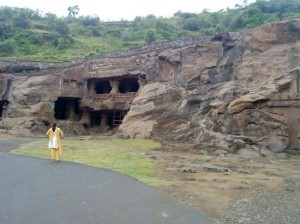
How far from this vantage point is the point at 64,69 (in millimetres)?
28062

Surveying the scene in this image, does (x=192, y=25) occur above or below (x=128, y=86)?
above

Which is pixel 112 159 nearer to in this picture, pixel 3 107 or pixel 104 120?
pixel 104 120

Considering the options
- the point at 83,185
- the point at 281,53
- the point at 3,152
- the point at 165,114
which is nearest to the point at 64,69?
the point at 165,114

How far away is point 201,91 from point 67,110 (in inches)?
525

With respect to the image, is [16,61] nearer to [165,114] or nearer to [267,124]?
[165,114]

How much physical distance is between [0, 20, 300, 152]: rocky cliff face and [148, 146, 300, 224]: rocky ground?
306cm

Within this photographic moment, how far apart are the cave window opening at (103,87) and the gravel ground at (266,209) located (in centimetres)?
2299

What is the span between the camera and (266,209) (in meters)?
7.70

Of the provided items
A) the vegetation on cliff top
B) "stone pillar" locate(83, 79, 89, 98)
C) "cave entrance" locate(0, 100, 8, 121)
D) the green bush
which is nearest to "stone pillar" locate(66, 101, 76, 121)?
"stone pillar" locate(83, 79, 89, 98)

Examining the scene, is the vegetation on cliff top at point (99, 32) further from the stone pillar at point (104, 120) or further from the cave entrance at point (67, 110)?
the stone pillar at point (104, 120)

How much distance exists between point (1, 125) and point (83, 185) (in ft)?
62.5

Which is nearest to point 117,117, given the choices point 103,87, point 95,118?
point 95,118

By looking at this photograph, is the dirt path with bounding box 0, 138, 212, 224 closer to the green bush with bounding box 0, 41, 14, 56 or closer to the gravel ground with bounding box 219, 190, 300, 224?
the gravel ground with bounding box 219, 190, 300, 224

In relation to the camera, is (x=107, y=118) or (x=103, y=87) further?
(x=103, y=87)
